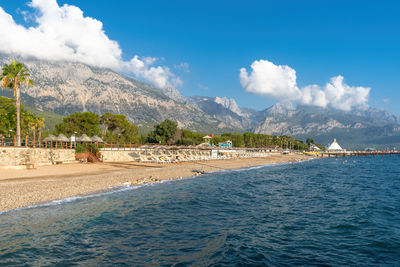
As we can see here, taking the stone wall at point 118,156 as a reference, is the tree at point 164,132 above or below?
above

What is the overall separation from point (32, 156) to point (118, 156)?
1954 centimetres

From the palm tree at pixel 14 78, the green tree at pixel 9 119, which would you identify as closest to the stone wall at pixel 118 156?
the palm tree at pixel 14 78

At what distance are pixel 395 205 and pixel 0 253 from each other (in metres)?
24.4

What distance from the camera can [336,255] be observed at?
10070 millimetres

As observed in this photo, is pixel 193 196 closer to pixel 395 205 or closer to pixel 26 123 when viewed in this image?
pixel 395 205

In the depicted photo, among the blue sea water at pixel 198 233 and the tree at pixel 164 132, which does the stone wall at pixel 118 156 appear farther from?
the tree at pixel 164 132

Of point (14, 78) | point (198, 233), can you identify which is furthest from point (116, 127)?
point (198, 233)

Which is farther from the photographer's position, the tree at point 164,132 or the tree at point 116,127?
the tree at point 164,132

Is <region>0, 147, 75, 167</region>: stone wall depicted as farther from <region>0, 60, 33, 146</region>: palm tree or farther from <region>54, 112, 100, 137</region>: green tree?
<region>54, 112, 100, 137</region>: green tree

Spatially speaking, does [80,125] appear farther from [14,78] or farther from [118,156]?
[14,78]

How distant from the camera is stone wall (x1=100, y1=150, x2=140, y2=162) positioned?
50100 mm

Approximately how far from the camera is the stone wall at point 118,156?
50.1 m

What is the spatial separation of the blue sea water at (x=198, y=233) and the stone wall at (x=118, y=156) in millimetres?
32078

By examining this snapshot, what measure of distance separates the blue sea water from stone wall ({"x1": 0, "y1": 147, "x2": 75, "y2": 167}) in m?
18.0
